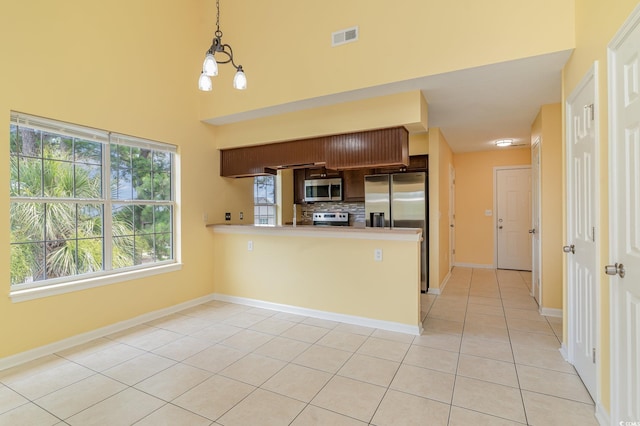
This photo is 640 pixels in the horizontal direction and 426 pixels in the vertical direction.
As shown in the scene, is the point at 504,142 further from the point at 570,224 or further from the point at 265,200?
the point at 265,200

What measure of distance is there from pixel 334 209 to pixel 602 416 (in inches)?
194

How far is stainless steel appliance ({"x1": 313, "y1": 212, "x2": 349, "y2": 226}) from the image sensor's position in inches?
239

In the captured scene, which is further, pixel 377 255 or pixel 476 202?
pixel 476 202

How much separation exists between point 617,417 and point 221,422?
2.15 metres

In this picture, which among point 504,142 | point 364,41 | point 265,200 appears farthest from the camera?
point 265,200

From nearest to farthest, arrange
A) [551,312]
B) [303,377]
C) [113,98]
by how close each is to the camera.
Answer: [303,377] → [113,98] → [551,312]

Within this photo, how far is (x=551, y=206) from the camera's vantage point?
371 cm

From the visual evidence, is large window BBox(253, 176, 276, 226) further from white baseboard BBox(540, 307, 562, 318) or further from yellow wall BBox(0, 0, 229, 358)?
white baseboard BBox(540, 307, 562, 318)

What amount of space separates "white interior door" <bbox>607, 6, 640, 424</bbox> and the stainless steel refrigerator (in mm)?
3121

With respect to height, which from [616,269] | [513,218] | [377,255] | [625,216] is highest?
[625,216]

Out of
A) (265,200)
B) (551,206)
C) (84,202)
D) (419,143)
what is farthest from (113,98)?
(551,206)

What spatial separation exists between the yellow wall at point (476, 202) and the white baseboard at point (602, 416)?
5120 mm

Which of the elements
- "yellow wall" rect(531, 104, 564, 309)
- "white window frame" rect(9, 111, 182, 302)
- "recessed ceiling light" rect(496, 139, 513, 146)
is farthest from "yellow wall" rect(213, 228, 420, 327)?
"recessed ceiling light" rect(496, 139, 513, 146)

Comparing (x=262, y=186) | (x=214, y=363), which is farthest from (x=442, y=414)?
(x=262, y=186)
